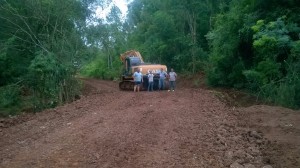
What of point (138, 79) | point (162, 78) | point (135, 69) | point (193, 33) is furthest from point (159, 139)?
point (193, 33)

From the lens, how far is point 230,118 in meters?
13.6

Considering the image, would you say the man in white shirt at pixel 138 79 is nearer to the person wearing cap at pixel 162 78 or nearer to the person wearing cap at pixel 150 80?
the person wearing cap at pixel 150 80

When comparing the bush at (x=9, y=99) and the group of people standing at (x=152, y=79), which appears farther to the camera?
the bush at (x=9, y=99)

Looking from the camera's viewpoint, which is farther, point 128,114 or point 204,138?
point 128,114

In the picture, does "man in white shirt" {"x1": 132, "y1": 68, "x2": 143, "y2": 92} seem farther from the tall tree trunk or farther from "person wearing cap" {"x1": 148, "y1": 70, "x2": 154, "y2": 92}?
the tall tree trunk

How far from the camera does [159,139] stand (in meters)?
10.2

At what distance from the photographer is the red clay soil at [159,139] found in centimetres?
852

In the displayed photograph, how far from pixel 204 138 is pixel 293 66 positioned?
32.0 feet

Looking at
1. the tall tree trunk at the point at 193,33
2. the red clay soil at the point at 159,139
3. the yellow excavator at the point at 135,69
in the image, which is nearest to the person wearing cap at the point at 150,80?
the yellow excavator at the point at 135,69

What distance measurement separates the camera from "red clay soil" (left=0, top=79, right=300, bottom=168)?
8523 millimetres

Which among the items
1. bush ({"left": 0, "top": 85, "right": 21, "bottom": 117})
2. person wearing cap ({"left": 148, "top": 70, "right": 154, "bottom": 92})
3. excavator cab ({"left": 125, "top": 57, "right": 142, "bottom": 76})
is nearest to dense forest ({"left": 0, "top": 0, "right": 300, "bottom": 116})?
bush ({"left": 0, "top": 85, "right": 21, "bottom": 117})

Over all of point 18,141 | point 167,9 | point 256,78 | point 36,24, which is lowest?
point 18,141

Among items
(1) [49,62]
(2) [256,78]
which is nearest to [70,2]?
(1) [49,62]

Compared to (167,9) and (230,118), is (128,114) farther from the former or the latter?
(167,9)
